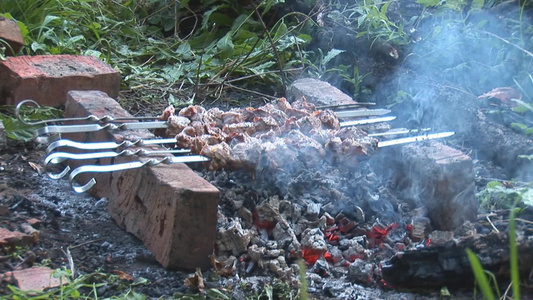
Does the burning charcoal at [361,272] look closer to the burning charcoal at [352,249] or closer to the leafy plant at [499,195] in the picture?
the burning charcoal at [352,249]

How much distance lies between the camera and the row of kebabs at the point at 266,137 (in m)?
3.26

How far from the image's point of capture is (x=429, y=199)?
3.18 metres

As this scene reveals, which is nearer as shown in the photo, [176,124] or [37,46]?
[176,124]

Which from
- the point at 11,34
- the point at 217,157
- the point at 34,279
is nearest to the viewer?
the point at 34,279

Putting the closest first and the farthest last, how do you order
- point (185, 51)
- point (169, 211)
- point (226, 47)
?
point (169, 211) < point (226, 47) < point (185, 51)

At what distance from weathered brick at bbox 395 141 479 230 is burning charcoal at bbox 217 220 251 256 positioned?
33.4 inches

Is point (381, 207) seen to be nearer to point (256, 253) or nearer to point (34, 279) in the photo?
point (256, 253)

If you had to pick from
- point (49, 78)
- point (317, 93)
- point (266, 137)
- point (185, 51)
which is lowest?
point (266, 137)

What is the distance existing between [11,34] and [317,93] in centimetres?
212

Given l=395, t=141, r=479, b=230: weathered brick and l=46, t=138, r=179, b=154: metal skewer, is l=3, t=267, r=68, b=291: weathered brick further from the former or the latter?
l=395, t=141, r=479, b=230: weathered brick

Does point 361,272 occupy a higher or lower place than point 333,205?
lower

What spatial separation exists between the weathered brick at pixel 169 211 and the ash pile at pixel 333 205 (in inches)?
5.0

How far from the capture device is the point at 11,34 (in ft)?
15.6

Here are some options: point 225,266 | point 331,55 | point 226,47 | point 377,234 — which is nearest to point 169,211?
point 225,266
